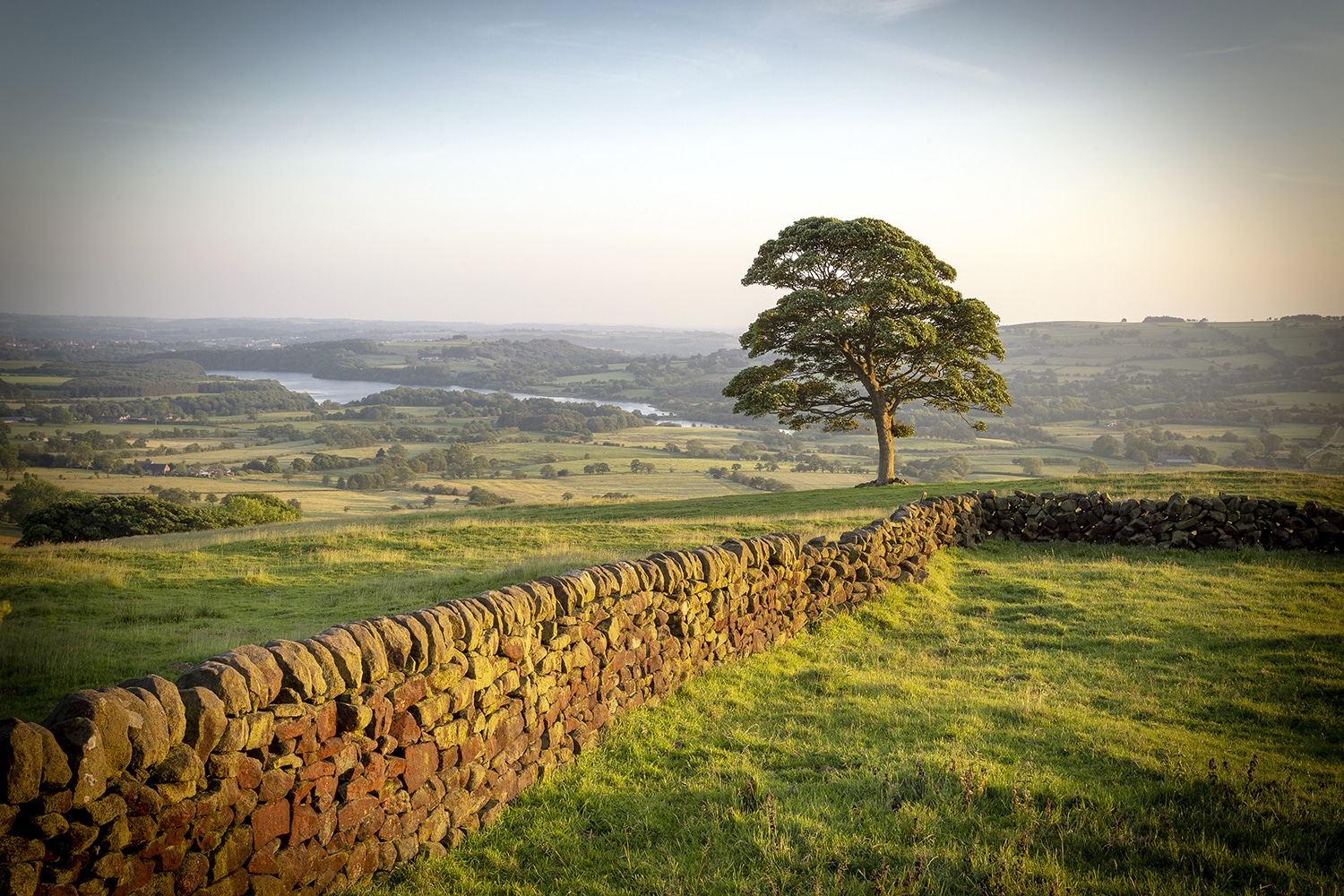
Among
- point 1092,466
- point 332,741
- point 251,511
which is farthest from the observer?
point 1092,466

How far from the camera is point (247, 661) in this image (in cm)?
426

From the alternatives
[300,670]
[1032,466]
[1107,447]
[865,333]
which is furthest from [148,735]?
[1107,447]

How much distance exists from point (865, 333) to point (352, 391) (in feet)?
410

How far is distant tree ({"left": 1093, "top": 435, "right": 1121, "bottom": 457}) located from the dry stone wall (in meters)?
74.3

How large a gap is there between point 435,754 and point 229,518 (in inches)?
1135

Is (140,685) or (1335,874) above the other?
(140,685)

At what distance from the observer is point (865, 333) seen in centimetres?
2916

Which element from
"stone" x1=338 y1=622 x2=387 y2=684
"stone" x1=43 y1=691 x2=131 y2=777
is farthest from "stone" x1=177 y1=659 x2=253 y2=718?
"stone" x1=338 y1=622 x2=387 y2=684

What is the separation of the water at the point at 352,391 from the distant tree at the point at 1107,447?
58.5 metres

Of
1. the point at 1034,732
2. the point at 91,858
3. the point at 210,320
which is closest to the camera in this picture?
the point at 91,858

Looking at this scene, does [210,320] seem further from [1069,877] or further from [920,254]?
[1069,877]

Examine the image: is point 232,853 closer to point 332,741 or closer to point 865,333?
point 332,741

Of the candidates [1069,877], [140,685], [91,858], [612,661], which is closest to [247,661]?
[140,685]

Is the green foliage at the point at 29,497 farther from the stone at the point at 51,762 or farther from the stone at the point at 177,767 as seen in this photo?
the stone at the point at 51,762
